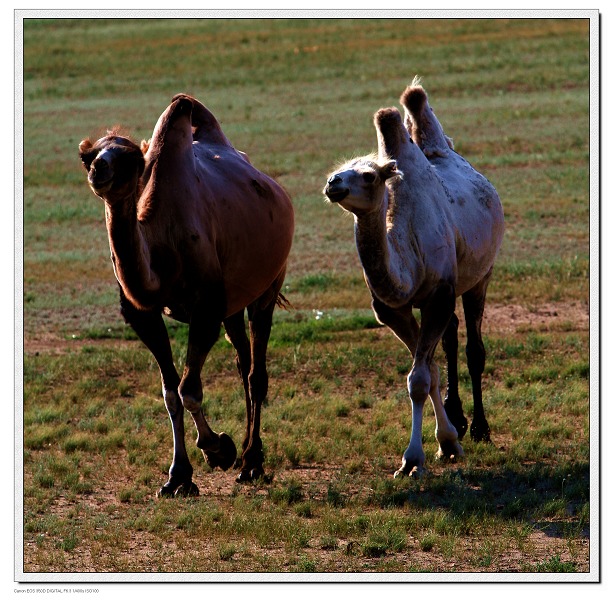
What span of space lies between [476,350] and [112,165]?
4.22m

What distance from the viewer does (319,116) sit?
31.5 meters

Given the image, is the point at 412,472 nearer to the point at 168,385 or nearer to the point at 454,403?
the point at 454,403

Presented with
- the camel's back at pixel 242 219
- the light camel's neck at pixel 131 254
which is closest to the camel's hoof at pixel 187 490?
the light camel's neck at pixel 131 254

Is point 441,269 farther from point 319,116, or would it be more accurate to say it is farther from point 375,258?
point 319,116

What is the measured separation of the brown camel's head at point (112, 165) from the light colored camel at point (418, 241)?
4.11 ft

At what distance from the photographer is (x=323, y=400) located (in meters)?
11.7

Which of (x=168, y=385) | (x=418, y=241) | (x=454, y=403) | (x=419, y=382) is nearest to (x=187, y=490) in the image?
(x=168, y=385)

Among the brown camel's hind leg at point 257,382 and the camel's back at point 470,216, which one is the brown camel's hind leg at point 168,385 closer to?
the brown camel's hind leg at point 257,382

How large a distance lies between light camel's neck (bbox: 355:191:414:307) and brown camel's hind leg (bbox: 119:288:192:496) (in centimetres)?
159

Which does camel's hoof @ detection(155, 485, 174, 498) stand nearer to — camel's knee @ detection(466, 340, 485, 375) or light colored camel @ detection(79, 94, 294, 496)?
light colored camel @ detection(79, 94, 294, 496)

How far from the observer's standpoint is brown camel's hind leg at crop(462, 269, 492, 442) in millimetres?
10438

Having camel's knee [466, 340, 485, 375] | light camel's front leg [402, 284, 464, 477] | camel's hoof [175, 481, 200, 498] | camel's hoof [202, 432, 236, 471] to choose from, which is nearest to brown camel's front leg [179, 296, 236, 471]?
camel's hoof [202, 432, 236, 471]

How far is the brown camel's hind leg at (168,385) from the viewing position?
29.7 ft

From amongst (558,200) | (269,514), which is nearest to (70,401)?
(269,514)
